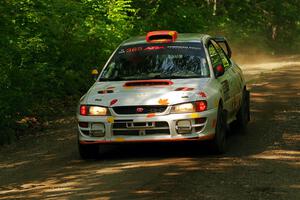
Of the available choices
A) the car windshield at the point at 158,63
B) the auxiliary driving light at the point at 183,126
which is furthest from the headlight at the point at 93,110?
the auxiliary driving light at the point at 183,126

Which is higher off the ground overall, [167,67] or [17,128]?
[167,67]

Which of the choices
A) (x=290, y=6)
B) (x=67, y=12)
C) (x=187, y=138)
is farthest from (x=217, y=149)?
(x=290, y=6)

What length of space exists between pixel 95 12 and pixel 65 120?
561 centimetres

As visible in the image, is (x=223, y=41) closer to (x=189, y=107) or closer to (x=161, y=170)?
(x=189, y=107)

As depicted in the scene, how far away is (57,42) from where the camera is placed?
56.7ft

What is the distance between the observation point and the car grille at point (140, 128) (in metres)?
9.10

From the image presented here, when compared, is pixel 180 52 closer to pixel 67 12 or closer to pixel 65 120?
pixel 65 120

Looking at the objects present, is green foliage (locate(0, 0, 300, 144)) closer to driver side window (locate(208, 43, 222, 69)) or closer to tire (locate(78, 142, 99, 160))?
tire (locate(78, 142, 99, 160))

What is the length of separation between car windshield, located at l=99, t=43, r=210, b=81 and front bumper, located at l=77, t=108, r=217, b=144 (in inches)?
40.4

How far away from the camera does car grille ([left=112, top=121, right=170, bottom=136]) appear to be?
29.9 ft

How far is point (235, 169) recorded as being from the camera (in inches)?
333

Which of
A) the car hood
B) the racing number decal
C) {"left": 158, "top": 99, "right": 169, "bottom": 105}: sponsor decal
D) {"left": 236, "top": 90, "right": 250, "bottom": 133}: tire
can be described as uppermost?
the car hood

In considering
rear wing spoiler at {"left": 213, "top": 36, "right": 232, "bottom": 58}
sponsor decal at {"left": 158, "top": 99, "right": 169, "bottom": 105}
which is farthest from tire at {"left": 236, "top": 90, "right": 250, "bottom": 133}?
sponsor decal at {"left": 158, "top": 99, "right": 169, "bottom": 105}

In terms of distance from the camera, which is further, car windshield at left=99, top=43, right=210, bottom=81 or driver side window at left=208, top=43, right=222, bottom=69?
driver side window at left=208, top=43, right=222, bottom=69
